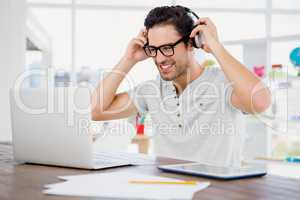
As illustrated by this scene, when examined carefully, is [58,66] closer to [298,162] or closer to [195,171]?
[298,162]

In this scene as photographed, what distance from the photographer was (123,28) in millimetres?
4684

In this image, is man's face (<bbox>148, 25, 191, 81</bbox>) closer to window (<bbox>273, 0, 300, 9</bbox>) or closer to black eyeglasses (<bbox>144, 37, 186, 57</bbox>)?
black eyeglasses (<bbox>144, 37, 186, 57</bbox>)

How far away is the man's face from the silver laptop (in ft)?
1.44

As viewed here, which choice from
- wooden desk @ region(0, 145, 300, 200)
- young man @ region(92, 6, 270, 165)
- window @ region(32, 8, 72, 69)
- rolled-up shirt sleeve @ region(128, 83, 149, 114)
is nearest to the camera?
wooden desk @ region(0, 145, 300, 200)

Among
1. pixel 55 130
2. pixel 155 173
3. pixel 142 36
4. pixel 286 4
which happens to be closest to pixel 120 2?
pixel 286 4

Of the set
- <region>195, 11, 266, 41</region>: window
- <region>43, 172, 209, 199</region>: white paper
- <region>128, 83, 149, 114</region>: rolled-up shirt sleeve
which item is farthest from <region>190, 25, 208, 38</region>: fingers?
<region>195, 11, 266, 41</region>: window

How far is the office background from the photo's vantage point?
405cm

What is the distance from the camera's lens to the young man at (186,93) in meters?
1.77

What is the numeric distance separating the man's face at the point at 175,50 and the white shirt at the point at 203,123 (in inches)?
5.9

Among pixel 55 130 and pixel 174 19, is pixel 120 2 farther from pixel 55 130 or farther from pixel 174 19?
pixel 55 130

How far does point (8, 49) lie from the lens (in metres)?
4.30

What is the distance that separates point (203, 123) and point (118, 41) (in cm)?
287

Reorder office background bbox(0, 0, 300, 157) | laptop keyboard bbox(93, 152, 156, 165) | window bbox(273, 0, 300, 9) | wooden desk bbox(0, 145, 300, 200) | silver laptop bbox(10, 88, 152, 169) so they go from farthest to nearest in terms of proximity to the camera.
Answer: window bbox(273, 0, 300, 9) < office background bbox(0, 0, 300, 157) < laptop keyboard bbox(93, 152, 156, 165) < silver laptop bbox(10, 88, 152, 169) < wooden desk bbox(0, 145, 300, 200)

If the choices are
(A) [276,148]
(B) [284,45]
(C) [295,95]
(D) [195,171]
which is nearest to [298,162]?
(A) [276,148]
